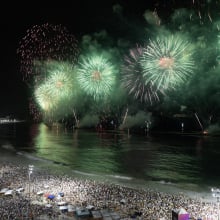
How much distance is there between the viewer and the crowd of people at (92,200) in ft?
93.0

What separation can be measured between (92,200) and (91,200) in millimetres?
100

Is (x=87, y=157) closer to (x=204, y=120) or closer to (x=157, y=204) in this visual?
(x=157, y=204)

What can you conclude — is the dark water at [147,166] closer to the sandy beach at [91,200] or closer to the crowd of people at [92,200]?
the sandy beach at [91,200]

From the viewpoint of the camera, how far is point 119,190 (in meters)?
36.8

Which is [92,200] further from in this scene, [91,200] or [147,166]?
[147,166]

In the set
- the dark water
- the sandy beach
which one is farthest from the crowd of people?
the dark water

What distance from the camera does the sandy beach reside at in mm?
28297

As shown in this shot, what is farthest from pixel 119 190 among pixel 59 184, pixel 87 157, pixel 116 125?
pixel 116 125

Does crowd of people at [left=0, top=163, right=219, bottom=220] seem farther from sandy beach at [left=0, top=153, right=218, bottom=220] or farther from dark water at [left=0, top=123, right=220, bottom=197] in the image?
dark water at [left=0, top=123, right=220, bottom=197]

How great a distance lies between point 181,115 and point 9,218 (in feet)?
411

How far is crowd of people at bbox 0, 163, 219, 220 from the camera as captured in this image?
2835cm

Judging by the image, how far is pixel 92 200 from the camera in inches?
1273

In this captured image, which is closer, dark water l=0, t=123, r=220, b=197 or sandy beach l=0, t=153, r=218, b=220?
sandy beach l=0, t=153, r=218, b=220

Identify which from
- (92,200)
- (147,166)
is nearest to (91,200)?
(92,200)
